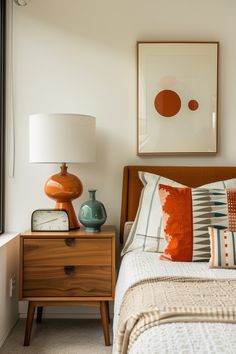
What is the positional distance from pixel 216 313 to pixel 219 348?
0.79ft

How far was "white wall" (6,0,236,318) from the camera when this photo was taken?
3225 millimetres

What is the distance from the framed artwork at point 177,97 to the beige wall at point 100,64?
68 millimetres

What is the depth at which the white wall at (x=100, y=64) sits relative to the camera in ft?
10.6

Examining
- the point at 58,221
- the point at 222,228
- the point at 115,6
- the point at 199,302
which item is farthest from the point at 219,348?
the point at 115,6

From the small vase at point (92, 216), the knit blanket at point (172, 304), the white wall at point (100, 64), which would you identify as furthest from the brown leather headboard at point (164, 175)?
the knit blanket at point (172, 304)

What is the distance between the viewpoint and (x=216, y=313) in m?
1.46

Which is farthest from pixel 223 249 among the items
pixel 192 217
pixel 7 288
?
pixel 7 288

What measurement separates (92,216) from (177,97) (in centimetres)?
105

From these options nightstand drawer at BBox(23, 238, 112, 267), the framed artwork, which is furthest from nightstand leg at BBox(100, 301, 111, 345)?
the framed artwork

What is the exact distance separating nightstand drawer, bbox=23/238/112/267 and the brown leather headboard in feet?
1.18

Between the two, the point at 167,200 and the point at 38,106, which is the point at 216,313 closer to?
the point at 167,200

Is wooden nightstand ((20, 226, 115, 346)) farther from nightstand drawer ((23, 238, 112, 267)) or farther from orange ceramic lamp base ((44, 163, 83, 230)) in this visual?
orange ceramic lamp base ((44, 163, 83, 230))

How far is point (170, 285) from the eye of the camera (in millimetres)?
1835

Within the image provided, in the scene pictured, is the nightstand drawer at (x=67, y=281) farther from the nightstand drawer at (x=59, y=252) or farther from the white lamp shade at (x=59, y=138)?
the white lamp shade at (x=59, y=138)
